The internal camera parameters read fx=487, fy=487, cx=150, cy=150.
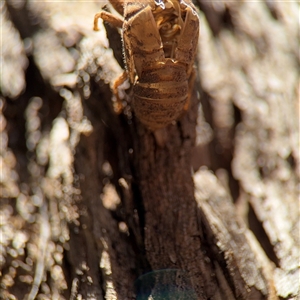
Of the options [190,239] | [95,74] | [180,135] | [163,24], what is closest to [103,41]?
[95,74]

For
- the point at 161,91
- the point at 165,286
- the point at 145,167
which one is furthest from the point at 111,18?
the point at 165,286

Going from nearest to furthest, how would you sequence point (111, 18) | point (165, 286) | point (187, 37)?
point (165, 286) → point (187, 37) → point (111, 18)

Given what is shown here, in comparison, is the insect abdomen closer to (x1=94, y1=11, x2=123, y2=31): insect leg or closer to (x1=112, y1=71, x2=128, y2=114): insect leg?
(x1=112, y1=71, x2=128, y2=114): insect leg

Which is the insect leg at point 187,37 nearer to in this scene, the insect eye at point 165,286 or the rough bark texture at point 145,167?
the rough bark texture at point 145,167

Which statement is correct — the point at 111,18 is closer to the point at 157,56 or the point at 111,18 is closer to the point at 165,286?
the point at 157,56

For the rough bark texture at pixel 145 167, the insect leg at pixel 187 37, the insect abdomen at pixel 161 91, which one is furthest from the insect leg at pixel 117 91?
the insect leg at pixel 187 37

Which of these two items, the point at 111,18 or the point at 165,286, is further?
the point at 111,18

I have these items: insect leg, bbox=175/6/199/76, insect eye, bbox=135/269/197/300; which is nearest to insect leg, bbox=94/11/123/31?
insect leg, bbox=175/6/199/76
